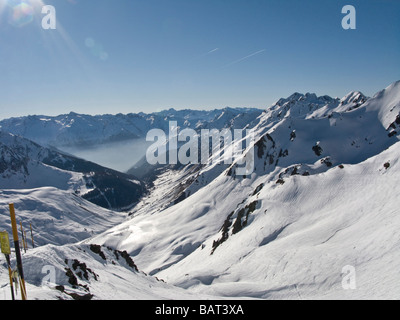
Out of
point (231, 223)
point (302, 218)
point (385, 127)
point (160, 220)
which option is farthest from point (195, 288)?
point (385, 127)

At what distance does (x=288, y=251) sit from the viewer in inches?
1718

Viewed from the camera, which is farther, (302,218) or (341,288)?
(302,218)

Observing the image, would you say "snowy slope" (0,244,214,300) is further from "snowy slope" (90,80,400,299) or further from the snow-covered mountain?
"snowy slope" (90,80,400,299)

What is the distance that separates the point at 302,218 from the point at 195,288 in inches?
1020

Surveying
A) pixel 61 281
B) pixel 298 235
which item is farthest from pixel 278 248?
pixel 61 281

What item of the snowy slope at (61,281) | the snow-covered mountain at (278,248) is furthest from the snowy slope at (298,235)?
the snowy slope at (61,281)

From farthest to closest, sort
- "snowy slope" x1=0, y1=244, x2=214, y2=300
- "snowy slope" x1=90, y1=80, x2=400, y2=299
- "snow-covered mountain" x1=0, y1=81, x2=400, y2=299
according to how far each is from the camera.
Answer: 1. "snowy slope" x1=90, y1=80, x2=400, y2=299
2. "snow-covered mountain" x1=0, y1=81, x2=400, y2=299
3. "snowy slope" x1=0, y1=244, x2=214, y2=300

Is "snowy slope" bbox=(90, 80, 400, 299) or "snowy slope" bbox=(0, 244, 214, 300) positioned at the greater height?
"snowy slope" bbox=(0, 244, 214, 300)

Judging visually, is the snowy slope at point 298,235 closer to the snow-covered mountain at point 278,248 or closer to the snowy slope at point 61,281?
the snow-covered mountain at point 278,248

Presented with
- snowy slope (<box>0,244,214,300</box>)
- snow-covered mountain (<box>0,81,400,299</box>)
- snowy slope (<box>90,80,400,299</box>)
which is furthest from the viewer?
snowy slope (<box>90,80,400,299</box>)

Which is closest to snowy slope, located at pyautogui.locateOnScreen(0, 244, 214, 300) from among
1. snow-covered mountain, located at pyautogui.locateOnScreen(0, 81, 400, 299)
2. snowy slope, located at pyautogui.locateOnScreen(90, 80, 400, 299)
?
snow-covered mountain, located at pyautogui.locateOnScreen(0, 81, 400, 299)

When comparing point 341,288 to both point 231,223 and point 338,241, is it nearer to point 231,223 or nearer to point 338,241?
point 338,241

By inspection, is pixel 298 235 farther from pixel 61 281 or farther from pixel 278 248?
pixel 61 281

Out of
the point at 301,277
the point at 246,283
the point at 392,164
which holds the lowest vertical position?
the point at 246,283
